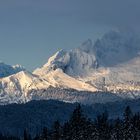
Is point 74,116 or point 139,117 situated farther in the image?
point 139,117

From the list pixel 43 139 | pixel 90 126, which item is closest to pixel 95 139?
pixel 90 126

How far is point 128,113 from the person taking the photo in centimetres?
18988

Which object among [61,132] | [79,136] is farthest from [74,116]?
[61,132]

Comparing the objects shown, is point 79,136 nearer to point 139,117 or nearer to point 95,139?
point 95,139

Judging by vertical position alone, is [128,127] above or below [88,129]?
above

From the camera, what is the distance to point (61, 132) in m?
197

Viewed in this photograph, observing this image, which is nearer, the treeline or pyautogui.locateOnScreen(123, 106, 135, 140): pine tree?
the treeline

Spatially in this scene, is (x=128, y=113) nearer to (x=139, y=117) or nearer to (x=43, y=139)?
(x=139, y=117)

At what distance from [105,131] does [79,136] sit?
16.0 m

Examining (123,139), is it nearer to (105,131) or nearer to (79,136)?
(105,131)

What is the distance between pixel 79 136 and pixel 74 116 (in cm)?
667

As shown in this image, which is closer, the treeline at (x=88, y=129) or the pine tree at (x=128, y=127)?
the treeline at (x=88, y=129)

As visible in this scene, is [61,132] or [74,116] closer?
[74,116]

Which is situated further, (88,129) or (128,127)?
(128,127)
